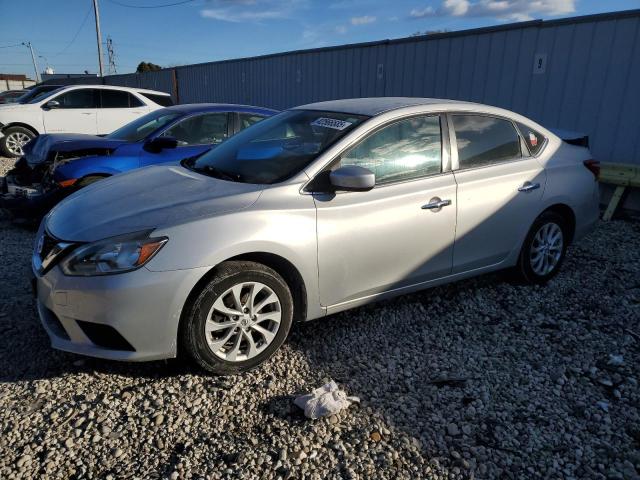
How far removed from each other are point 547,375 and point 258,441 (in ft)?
6.13

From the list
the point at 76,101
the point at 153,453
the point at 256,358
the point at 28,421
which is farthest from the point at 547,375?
the point at 76,101

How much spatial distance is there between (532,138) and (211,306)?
10.2ft

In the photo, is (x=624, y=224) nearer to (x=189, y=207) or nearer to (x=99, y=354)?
(x=189, y=207)

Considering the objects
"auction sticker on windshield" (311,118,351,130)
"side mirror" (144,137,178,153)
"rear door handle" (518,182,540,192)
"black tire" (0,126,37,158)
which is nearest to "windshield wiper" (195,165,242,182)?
"auction sticker on windshield" (311,118,351,130)

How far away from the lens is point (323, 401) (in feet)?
8.68

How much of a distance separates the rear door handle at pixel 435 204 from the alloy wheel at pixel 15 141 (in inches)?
389

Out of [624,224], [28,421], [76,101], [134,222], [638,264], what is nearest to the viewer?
[28,421]

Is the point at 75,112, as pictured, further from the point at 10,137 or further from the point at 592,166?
the point at 592,166

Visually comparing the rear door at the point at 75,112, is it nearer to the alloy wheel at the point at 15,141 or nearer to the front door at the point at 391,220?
the alloy wheel at the point at 15,141

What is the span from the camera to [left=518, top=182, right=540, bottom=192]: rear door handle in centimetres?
397

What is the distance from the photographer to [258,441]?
2.44 m

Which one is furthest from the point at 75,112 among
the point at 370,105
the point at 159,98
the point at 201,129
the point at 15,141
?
the point at 370,105

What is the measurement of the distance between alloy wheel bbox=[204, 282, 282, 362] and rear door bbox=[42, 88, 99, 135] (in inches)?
362

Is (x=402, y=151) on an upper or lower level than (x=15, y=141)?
upper
